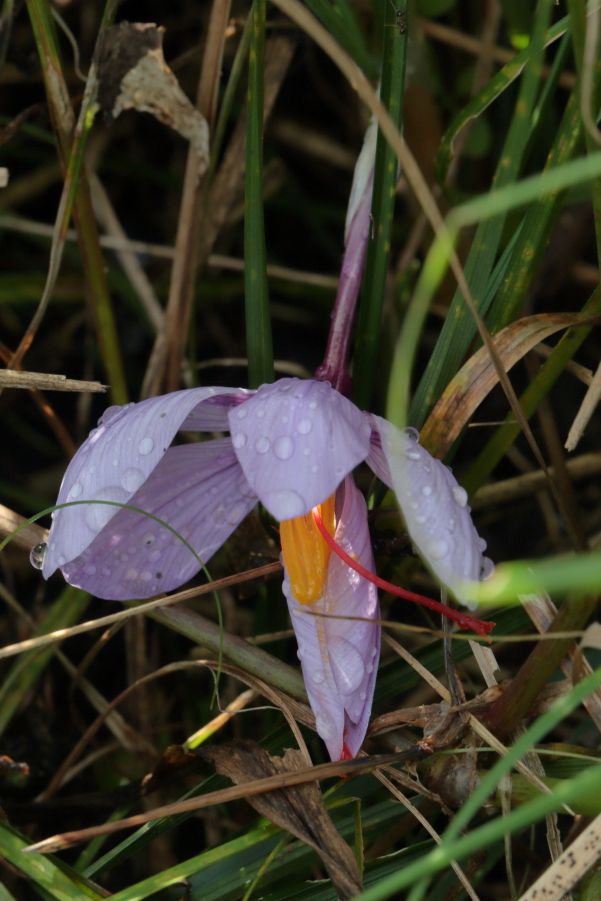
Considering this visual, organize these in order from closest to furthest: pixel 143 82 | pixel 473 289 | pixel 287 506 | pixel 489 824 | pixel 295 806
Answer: pixel 489 824 → pixel 287 506 → pixel 295 806 → pixel 473 289 → pixel 143 82

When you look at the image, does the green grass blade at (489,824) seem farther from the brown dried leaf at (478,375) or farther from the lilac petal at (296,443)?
the brown dried leaf at (478,375)

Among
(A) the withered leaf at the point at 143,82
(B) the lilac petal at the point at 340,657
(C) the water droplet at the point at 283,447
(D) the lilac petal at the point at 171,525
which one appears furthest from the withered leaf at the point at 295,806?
(A) the withered leaf at the point at 143,82

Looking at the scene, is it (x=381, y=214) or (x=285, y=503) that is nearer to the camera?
(x=285, y=503)

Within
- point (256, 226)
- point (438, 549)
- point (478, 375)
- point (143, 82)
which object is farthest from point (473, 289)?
point (143, 82)

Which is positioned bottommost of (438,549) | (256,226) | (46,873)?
(46,873)

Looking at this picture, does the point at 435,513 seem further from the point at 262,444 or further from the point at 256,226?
the point at 256,226

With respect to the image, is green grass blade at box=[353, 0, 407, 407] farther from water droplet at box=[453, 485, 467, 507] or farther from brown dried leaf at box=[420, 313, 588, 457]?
water droplet at box=[453, 485, 467, 507]
